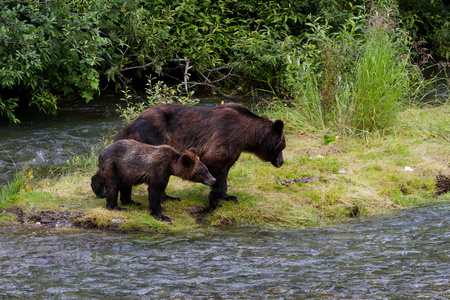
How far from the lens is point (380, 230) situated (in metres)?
6.83

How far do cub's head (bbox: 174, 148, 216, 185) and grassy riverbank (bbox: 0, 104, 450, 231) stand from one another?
484 mm

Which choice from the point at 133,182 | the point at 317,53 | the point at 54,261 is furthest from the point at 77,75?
the point at 54,261

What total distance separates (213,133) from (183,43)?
8.38 meters

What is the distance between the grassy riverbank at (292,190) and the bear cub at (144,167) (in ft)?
0.89

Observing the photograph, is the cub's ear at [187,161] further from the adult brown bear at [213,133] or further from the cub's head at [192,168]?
the adult brown bear at [213,133]

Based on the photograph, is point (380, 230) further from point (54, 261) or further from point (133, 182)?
point (54, 261)

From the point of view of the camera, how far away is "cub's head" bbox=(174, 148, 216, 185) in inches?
277

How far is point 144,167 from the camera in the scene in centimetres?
690

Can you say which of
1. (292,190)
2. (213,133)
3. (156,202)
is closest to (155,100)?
(213,133)

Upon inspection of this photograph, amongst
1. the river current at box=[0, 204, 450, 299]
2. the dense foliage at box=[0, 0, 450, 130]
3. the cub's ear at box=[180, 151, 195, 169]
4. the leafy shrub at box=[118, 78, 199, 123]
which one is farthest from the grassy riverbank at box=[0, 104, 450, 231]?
the leafy shrub at box=[118, 78, 199, 123]

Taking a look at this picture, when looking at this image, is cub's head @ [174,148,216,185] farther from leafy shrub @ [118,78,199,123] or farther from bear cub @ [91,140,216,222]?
leafy shrub @ [118,78,199,123]

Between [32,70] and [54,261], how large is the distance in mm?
7005

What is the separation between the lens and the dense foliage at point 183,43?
11.1 m

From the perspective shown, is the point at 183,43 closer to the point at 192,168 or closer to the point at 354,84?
the point at 354,84
